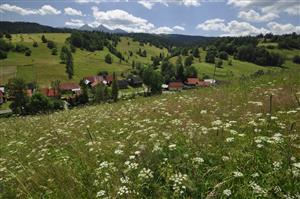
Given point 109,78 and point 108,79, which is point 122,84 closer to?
point 108,79

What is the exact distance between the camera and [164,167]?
489 cm

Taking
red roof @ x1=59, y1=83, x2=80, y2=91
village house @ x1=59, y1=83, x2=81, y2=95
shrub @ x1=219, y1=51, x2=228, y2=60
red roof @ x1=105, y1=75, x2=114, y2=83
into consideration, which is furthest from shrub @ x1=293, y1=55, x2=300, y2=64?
red roof @ x1=59, y1=83, x2=80, y2=91

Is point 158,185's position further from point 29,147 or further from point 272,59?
point 272,59

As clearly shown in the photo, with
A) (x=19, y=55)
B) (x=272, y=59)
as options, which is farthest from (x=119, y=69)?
(x=272, y=59)

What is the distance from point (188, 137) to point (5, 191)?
361cm

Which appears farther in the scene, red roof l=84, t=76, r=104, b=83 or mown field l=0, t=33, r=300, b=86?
red roof l=84, t=76, r=104, b=83

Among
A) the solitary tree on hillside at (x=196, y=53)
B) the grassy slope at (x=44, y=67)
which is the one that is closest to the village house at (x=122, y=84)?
the grassy slope at (x=44, y=67)

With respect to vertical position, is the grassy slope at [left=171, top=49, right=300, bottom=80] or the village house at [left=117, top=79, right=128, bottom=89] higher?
the grassy slope at [left=171, top=49, right=300, bottom=80]

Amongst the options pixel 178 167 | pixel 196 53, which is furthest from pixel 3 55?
pixel 178 167

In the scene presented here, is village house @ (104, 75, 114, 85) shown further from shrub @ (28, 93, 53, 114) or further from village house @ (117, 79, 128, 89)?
shrub @ (28, 93, 53, 114)

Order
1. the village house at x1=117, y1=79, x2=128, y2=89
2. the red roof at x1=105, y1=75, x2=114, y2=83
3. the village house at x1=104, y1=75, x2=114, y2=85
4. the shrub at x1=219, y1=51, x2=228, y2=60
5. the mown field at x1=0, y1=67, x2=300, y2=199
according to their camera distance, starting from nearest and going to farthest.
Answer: the mown field at x1=0, y1=67, x2=300, y2=199, the village house at x1=117, y1=79, x2=128, y2=89, the village house at x1=104, y1=75, x2=114, y2=85, the red roof at x1=105, y1=75, x2=114, y2=83, the shrub at x1=219, y1=51, x2=228, y2=60

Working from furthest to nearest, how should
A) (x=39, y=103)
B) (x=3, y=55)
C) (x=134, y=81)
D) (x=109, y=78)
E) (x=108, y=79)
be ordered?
(x=3, y=55)
(x=109, y=78)
(x=108, y=79)
(x=134, y=81)
(x=39, y=103)

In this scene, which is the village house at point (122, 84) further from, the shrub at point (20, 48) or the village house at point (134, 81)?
the shrub at point (20, 48)

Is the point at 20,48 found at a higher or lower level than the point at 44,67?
higher
